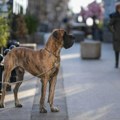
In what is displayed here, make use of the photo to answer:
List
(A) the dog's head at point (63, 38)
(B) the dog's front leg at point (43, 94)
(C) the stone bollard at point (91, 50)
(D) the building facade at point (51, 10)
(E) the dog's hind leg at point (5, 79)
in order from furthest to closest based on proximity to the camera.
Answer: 1. (D) the building facade at point (51, 10)
2. (C) the stone bollard at point (91, 50)
3. (E) the dog's hind leg at point (5, 79)
4. (B) the dog's front leg at point (43, 94)
5. (A) the dog's head at point (63, 38)

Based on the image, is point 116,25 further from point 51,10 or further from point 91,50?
point 51,10

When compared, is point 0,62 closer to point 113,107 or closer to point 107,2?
point 113,107

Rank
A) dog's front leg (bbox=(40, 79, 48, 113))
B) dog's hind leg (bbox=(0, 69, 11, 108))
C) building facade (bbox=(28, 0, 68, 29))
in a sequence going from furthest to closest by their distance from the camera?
building facade (bbox=(28, 0, 68, 29)) → dog's hind leg (bbox=(0, 69, 11, 108)) → dog's front leg (bbox=(40, 79, 48, 113))

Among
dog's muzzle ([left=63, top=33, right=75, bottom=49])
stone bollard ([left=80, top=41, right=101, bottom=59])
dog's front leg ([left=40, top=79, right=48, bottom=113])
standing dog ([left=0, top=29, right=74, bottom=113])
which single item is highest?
dog's muzzle ([left=63, top=33, right=75, bottom=49])

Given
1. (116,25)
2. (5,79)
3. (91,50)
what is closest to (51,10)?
(91,50)

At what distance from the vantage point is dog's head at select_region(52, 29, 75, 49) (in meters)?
7.88

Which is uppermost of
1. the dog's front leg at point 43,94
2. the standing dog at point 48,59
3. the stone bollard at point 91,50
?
the standing dog at point 48,59

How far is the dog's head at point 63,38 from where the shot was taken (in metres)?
7.88

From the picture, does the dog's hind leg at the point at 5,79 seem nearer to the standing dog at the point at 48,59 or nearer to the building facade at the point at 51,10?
the standing dog at the point at 48,59

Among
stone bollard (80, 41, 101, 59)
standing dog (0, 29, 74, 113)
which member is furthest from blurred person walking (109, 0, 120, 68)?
standing dog (0, 29, 74, 113)

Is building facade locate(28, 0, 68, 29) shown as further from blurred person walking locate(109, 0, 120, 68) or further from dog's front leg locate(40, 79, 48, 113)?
dog's front leg locate(40, 79, 48, 113)

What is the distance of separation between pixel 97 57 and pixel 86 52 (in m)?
0.50

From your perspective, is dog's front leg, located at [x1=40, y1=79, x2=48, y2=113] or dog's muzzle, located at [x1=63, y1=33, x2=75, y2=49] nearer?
dog's muzzle, located at [x1=63, y1=33, x2=75, y2=49]

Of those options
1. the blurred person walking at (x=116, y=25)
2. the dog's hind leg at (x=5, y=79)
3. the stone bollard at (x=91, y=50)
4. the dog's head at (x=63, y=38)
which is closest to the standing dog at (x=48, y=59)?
the dog's head at (x=63, y=38)
